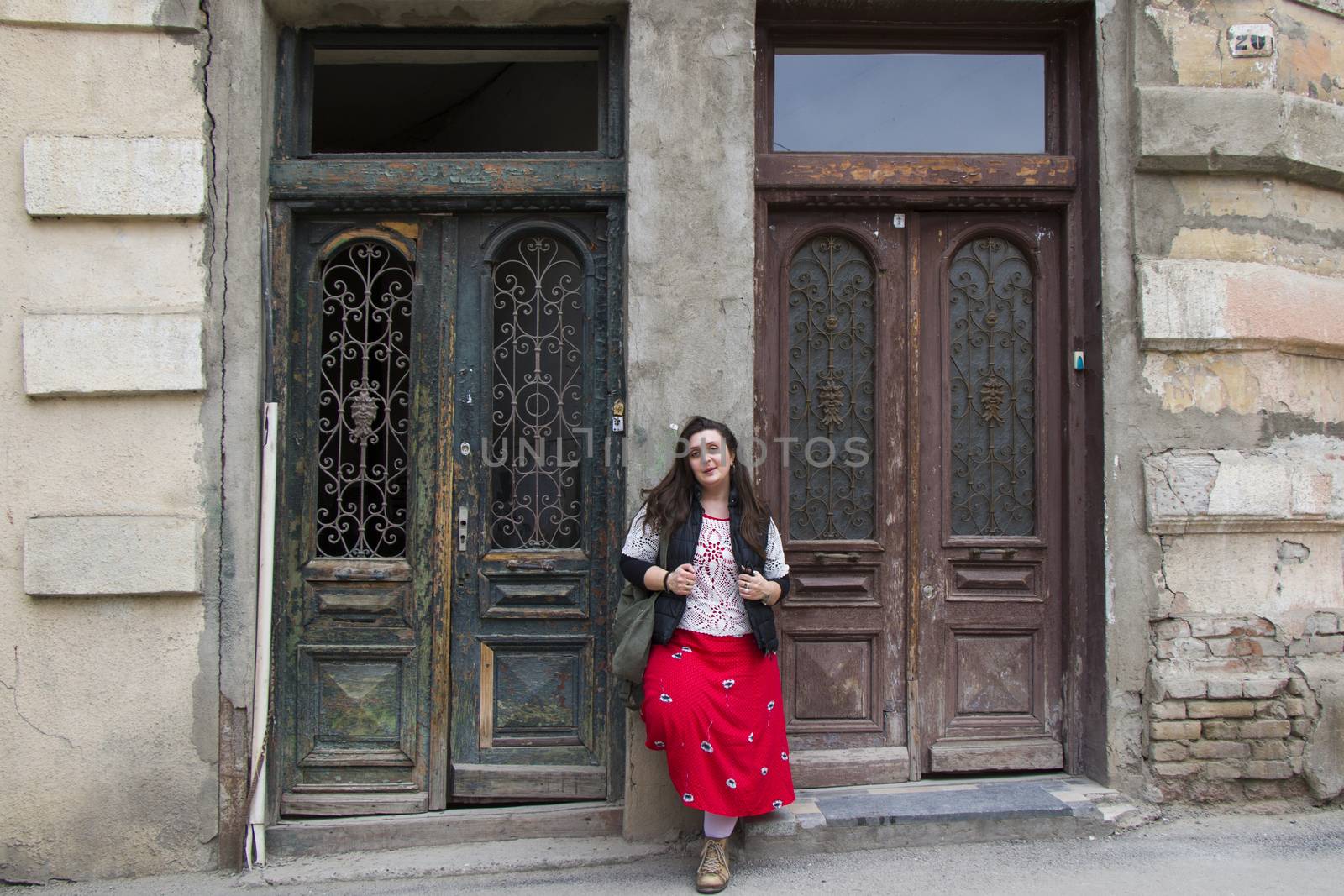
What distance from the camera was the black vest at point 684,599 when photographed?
351 centimetres

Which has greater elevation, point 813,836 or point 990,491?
point 990,491

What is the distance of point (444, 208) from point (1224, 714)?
4.05 metres

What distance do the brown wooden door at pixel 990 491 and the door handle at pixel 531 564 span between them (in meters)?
1.68

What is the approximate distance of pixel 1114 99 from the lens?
13.6 feet

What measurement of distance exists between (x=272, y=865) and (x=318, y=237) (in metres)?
2.70

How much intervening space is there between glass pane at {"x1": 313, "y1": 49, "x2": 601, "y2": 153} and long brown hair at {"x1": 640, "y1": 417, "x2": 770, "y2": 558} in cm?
158

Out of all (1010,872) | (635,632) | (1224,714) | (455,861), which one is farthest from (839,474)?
(455,861)

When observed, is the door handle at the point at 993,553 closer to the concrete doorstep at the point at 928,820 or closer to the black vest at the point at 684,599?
the concrete doorstep at the point at 928,820

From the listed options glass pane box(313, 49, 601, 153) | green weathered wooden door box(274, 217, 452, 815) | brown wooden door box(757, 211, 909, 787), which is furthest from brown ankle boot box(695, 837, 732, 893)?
glass pane box(313, 49, 601, 153)

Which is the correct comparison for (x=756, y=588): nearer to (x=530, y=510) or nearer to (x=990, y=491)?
(x=530, y=510)

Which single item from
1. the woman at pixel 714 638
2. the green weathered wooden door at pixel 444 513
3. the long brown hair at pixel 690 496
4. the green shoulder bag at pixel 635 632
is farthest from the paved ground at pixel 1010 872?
the long brown hair at pixel 690 496

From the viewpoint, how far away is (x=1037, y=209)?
4.36 meters

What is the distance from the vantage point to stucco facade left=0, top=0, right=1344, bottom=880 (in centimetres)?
378

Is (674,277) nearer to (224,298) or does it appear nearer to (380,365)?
(380,365)
